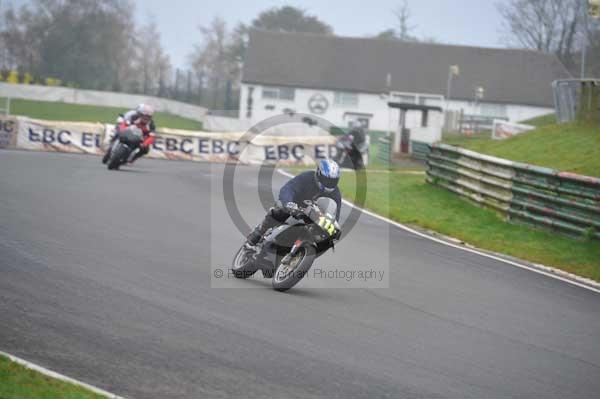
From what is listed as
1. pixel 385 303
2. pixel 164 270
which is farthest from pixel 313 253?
pixel 164 270

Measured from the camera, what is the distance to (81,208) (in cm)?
1477

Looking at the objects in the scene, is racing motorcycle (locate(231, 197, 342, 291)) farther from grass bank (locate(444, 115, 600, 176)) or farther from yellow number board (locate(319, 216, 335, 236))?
grass bank (locate(444, 115, 600, 176))

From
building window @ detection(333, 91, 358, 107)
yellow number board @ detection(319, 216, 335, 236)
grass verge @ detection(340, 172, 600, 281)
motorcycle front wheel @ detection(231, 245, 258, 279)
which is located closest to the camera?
yellow number board @ detection(319, 216, 335, 236)

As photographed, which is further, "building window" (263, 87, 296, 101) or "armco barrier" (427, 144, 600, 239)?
"building window" (263, 87, 296, 101)

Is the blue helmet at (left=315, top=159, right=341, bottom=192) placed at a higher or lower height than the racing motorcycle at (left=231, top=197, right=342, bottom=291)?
higher

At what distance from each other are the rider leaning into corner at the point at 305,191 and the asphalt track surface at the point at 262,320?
32.0 inches

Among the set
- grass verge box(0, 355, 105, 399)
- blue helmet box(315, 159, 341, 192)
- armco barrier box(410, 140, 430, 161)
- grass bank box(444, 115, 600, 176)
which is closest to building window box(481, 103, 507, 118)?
armco barrier box(410, 140, 430, 161)

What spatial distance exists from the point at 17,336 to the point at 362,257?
7.08 meters

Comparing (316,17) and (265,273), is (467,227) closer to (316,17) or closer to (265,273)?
(265,273)

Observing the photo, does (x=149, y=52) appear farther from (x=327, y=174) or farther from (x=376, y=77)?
(x=327, y=174)

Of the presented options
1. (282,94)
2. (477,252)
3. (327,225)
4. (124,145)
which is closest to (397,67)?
(282,94)

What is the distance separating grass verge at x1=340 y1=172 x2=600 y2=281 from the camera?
14828 mm

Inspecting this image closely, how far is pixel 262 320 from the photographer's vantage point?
8.32 metres

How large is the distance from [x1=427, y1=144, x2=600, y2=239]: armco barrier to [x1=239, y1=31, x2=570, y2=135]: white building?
49155 mm
